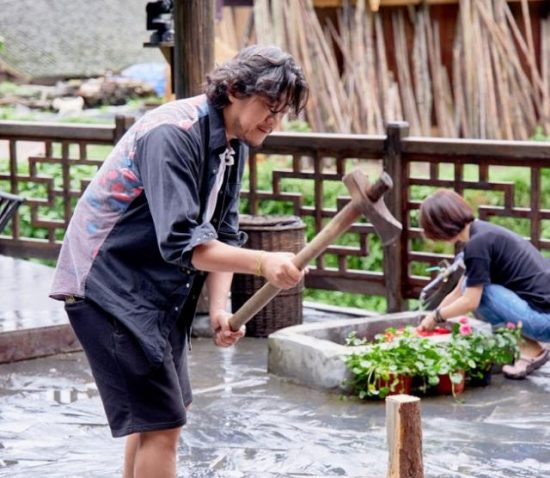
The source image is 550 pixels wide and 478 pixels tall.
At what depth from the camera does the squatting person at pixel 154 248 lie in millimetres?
3764

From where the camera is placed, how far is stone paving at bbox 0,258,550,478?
548cm

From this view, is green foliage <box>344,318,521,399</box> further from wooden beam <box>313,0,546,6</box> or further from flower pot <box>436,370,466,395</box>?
wooden beam <box>313,0,546,6</box>

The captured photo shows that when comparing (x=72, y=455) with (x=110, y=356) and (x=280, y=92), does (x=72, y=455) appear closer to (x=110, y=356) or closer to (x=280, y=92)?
(x=110, y=356)

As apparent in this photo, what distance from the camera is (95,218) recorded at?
3.93m

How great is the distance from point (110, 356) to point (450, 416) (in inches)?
110

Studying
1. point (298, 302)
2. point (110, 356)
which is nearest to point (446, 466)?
point (110, 356)

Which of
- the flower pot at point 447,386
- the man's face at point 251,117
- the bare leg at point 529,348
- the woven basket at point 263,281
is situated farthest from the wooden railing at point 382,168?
the man's face at point 251,117

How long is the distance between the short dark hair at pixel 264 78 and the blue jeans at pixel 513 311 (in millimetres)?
3354

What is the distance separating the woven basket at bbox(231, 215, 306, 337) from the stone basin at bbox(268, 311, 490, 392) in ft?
2.64

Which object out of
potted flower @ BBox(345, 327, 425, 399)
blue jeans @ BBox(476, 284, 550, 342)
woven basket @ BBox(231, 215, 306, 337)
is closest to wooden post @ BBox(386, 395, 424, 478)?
potted flower @ BBox(345, 327, 425, 399)

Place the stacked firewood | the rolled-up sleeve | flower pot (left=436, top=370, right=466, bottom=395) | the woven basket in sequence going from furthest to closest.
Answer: the stacked firewood, the woven basket, flower pot (left=436, top=370, right=466, bottom=395), the rolled-up sleeve

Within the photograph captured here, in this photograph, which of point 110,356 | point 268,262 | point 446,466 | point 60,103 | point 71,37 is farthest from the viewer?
point 71,37

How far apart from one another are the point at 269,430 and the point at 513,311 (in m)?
1.69

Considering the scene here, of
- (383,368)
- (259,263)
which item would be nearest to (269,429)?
(383,368)
